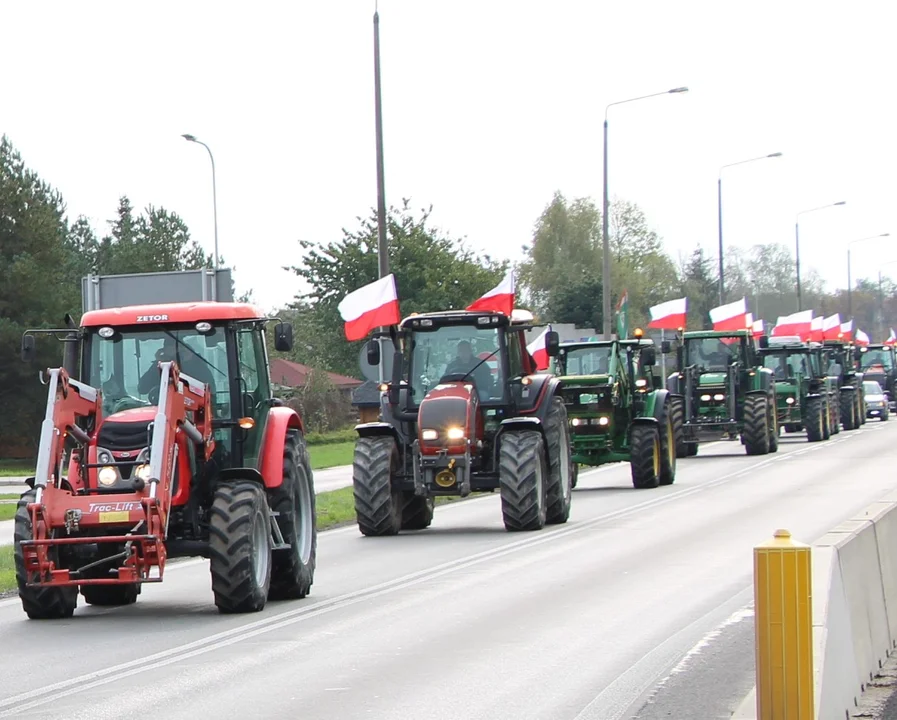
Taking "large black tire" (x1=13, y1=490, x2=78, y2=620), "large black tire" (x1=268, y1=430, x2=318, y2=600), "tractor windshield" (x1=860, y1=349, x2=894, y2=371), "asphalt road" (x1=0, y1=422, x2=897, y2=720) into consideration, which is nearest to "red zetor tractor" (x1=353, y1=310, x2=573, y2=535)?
"asphalt road" (x1=0, y1=422, x2=897, y2=720)

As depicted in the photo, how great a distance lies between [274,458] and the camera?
14.4 metres

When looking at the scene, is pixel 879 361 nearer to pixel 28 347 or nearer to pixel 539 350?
pixel 539 350

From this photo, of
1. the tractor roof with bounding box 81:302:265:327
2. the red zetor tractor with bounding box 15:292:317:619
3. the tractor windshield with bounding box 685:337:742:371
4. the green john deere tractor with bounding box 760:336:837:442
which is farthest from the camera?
the green john deere tractor with bounding box 760:336:837:442

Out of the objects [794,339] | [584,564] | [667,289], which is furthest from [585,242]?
[584,564]

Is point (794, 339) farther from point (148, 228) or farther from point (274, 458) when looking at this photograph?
point (148, 228)

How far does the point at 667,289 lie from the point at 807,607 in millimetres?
114309

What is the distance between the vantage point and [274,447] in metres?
14.4

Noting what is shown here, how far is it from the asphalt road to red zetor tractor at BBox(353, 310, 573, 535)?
0.53m

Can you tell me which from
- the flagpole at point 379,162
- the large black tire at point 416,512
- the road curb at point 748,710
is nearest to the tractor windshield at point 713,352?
the flagpole at point 379,162

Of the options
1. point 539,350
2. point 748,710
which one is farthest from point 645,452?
point 748,710

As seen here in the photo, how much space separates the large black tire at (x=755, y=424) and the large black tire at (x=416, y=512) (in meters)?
16.2

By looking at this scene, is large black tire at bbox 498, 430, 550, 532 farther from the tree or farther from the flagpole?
the tree

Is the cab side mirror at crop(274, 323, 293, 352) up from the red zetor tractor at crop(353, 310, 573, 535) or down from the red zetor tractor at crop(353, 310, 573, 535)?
up

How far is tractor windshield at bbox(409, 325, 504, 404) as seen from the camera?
846 inches
